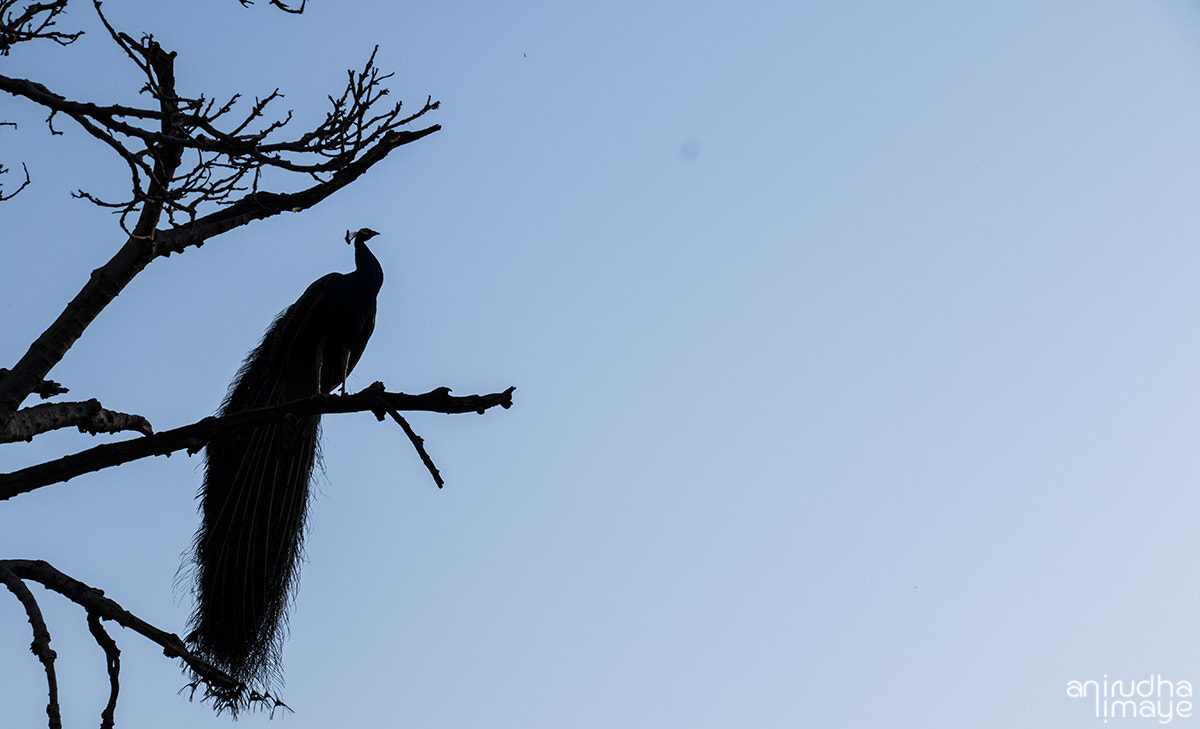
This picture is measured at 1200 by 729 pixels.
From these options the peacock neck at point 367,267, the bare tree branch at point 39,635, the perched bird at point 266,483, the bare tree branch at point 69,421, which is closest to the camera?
the bare tree branch at point 39,635

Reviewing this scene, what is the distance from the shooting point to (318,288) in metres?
8.47

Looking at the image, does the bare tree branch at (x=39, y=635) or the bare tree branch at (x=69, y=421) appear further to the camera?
the bare tree branch at (x=69, y=421)

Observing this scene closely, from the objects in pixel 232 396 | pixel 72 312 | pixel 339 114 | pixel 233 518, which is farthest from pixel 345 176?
pixel 232 396

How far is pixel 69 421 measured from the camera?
533 centimetres

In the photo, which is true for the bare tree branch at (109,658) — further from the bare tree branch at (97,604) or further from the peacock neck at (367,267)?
the peacock neck at (367,267)

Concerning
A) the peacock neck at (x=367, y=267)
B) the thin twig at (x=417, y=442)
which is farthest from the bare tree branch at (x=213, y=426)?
the peacock neck at (x=367, y=267)

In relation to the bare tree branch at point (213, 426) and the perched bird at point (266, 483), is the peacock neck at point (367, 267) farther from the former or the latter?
the bare tree branch at point (213, 426)

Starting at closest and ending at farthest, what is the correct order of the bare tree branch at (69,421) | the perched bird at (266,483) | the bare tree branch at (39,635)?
the bare tree branch at (39,635) → the bare tree branch at (69,421) → the perched bird at (266,483)

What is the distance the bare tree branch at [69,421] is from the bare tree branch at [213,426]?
32 centimetres

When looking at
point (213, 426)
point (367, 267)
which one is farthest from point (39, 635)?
point (367, 267)

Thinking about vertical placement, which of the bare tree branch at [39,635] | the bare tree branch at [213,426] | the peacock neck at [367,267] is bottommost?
the bare tree branch at [39,635]

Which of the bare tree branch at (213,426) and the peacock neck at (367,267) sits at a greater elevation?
the peacock neck at (367,267)

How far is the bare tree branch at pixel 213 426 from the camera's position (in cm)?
471

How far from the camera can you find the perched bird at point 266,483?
6219mm
